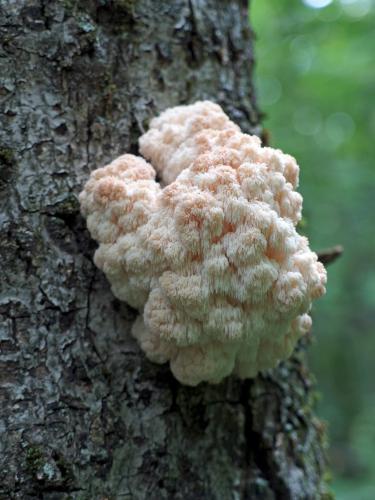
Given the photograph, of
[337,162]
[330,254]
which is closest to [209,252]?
[330,254]

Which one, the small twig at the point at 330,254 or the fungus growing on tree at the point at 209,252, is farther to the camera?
the small twig at the point at 330,254

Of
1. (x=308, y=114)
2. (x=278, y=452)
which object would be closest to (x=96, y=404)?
(x=278, y=452)

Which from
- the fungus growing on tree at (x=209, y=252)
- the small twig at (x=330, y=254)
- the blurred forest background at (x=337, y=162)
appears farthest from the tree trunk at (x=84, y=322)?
the blurred forest background at (x=337, y=162)

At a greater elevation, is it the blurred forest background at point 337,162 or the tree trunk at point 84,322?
the blurred forest background at point 337,162

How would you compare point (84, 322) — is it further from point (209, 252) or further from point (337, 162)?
point (337, 162)

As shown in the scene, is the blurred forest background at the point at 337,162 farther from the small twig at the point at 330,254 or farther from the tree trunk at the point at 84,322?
the tree trunk at the point at 84,322

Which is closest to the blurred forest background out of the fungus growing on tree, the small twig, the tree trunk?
the small twig
